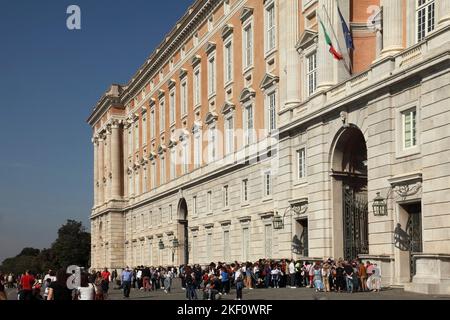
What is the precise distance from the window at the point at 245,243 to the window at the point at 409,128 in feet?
62.7

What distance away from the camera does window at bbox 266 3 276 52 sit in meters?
41.8

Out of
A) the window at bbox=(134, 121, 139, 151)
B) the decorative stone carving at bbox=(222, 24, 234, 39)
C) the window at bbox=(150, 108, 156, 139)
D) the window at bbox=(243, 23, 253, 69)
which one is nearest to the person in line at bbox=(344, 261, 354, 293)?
the window at bbox=(243, 23, 253, 69)

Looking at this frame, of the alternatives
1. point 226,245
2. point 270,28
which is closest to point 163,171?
point 226,245

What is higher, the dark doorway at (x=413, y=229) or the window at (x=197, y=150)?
the window at (x=197, y=150)

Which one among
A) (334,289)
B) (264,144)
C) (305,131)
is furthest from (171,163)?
(334,289)

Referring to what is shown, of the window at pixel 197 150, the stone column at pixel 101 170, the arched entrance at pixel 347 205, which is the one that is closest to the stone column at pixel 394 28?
the arched entrance at pixel 347 205

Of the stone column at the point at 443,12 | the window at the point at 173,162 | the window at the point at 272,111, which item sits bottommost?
the window at the point at 173,162

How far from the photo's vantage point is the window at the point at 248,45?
45.6 m

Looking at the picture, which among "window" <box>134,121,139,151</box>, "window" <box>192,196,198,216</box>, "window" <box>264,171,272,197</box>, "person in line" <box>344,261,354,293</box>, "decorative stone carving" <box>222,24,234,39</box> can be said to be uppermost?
"decorative stone carving" <box>222,24,234,39</box>

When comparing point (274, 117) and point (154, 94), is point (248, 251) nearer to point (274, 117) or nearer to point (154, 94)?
point (274, 117)

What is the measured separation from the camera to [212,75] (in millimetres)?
53719

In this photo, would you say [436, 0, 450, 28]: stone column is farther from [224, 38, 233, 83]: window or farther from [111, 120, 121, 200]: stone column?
[111, 120, 121, 200]: stone column

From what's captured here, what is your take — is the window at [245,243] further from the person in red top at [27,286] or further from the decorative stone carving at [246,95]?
the person in red top at [27,286]

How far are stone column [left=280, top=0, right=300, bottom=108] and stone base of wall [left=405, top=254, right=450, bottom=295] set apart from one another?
14488mm
